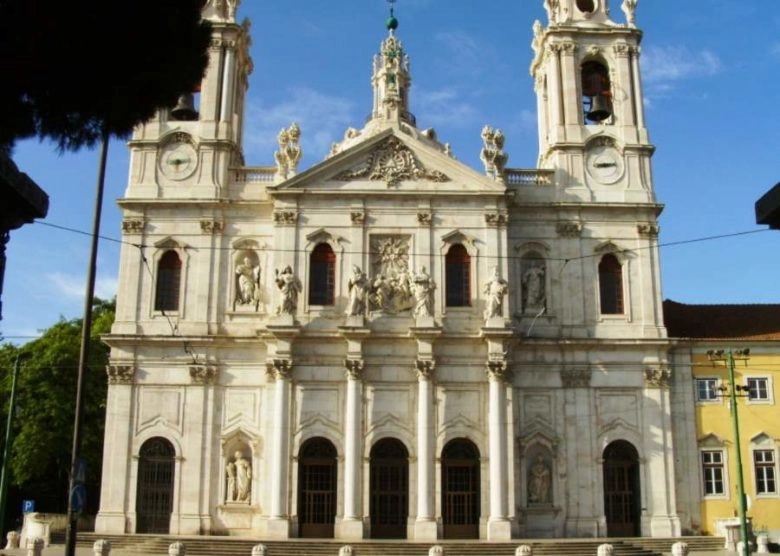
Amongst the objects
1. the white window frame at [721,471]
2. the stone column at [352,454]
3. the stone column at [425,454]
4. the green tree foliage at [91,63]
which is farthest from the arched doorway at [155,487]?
the green tree foliage at [91,63]

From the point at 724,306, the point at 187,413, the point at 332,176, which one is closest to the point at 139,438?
the point at 187,413

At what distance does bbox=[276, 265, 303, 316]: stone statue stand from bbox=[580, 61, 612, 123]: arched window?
13182mm

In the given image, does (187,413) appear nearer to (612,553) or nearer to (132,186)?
(132,186)

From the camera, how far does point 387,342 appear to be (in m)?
31.9

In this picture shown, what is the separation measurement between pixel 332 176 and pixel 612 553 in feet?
52.6

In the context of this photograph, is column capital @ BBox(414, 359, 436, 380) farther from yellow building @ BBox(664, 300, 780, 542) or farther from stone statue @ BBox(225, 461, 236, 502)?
yellow building @ BBox(664, 300, 780, 542)

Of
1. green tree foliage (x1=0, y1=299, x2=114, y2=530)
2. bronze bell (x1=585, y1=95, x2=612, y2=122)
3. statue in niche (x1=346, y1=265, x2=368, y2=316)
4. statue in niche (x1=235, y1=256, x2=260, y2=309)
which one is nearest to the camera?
statue in niche (x1=346, y1=265, x2=368, y2=316)

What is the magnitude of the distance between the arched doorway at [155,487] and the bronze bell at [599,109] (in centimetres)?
1969

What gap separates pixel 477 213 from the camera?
3325cm

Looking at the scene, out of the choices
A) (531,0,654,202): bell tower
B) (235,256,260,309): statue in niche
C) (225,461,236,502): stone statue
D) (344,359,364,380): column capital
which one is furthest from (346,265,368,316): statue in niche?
(531,0,654,202): bell tower

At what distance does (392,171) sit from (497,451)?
1054cm

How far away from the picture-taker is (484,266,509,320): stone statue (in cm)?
3153

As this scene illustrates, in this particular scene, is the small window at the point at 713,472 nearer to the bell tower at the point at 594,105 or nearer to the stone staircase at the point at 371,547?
the stone staircase at the point at 371,547

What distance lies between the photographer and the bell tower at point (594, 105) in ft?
114
